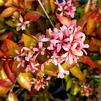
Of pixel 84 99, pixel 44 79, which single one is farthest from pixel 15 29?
pixel 84 99

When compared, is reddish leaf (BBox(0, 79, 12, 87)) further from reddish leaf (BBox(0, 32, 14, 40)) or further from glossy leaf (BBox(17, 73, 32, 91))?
reddish leaf (BBox(0, 32, 14, 40))

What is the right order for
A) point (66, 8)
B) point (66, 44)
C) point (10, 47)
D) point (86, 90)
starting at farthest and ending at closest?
point (86, 90)
point (66, 8)
point (10, 47)
point (66, 44)

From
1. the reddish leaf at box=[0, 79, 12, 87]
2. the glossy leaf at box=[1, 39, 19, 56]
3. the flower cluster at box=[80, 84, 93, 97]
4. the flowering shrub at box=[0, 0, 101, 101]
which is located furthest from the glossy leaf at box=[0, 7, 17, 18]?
the flower cluster at box=[80, 84, 93, 97]

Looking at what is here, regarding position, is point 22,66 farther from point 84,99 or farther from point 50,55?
point 84,99

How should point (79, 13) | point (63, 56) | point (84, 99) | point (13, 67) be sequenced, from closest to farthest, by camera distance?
point (63, 56), point (13, 67), point (79, 13), point (84, 99)

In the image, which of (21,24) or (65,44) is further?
(21,24)

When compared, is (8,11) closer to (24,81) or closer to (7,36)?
(7,36)

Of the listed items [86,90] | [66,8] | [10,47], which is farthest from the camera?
[86,90]

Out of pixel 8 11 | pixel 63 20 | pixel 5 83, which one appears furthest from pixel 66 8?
pixel 5 83
